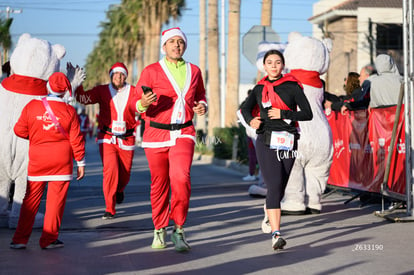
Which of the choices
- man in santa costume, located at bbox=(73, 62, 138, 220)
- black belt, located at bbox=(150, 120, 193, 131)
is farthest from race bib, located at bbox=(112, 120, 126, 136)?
black belt, located at bbox=(150, 120, 193, 131)

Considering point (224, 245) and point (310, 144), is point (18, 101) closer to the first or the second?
point (224, 245)

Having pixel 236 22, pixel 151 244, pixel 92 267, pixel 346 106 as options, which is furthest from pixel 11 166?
pixel 236 22

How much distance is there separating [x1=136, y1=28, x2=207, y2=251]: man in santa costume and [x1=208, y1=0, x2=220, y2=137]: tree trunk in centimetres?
2350

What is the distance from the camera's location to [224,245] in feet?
26.5

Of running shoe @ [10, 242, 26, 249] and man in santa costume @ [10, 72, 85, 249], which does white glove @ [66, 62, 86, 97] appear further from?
running shoe @ [10, 242, 26, 249]

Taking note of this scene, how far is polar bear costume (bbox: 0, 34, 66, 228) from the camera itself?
911cm

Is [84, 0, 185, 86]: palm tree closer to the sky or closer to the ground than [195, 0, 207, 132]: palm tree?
closer to the sky

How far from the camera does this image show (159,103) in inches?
310

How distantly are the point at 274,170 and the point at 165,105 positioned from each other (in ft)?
3.93

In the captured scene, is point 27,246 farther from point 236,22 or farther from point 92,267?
point 236,22

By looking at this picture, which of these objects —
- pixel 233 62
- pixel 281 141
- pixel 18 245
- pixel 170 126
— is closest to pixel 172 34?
pixel 170 126

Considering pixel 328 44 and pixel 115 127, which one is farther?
pixel 328 44

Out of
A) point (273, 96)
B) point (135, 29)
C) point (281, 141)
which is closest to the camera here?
point (281, 141)

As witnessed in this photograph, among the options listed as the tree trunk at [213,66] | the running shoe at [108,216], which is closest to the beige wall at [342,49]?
the tree trunk at [213,66]
